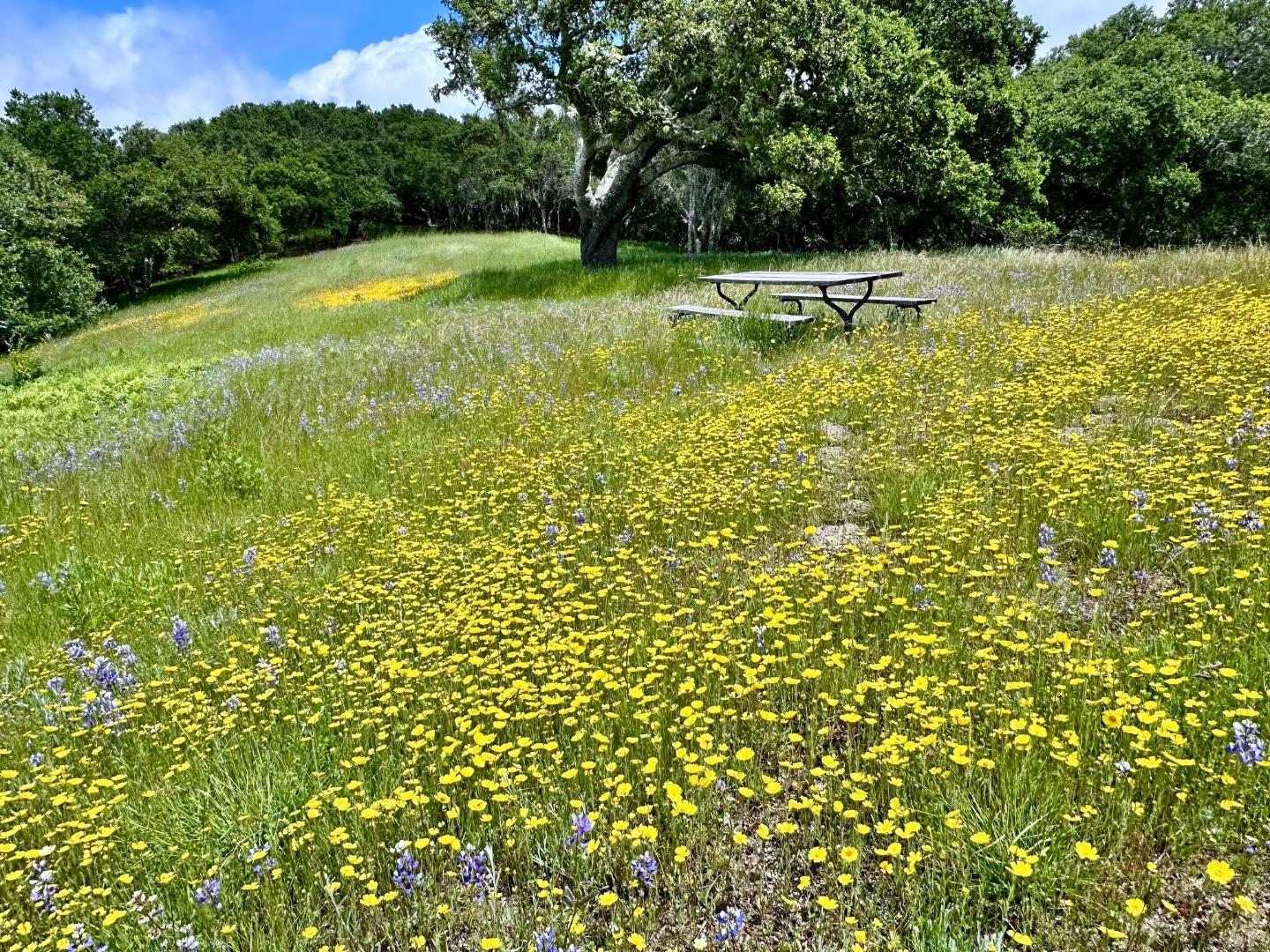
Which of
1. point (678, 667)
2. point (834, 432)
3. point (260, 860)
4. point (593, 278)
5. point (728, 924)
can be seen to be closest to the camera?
point (728, 924)

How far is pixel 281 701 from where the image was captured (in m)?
3.55

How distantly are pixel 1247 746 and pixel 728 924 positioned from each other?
1795 mm

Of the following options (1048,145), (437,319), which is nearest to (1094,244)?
(1048,145)

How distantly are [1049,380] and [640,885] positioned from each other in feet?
19.6

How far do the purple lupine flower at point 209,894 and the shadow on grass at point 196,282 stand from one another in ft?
141

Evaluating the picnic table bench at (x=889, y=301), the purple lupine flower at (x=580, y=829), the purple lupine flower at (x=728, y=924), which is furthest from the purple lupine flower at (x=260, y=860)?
the picnic table bench at (x=889, y=301)

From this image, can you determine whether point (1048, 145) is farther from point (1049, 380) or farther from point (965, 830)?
point (965, 830)

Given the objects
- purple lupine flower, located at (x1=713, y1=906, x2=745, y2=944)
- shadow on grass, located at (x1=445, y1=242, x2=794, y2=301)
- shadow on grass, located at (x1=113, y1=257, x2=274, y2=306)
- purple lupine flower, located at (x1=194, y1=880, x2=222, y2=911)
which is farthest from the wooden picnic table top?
shadow on grass, located at (x1=113, y1=257, x2=274, y2=306)

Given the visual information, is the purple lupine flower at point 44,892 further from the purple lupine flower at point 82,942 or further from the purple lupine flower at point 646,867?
the purple lupine flower at point 646,867

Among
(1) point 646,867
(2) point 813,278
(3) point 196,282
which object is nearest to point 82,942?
(1) point 646,867

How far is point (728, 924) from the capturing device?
216 cm

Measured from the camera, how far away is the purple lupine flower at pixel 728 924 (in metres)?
2.12

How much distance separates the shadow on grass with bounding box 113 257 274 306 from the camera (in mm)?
39875

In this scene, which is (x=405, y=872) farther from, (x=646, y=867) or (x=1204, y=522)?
(x=1204, y=522)
